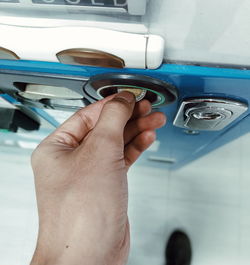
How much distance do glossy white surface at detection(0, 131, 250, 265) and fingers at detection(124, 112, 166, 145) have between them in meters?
0.70

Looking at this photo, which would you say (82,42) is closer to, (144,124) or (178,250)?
(144,124)

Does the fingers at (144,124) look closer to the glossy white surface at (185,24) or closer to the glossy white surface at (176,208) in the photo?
the glossy white surface at (185,24)

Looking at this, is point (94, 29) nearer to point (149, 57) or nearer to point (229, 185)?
point (149, 57)

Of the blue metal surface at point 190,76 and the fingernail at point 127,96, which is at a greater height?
the blue metal surface at point 190,76

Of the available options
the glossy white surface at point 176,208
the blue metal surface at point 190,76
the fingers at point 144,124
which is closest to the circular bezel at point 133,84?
the blue metal surface at point 190,76

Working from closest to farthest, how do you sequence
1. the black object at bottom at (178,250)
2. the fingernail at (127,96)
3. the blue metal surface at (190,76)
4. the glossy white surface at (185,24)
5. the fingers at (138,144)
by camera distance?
the glossy white surface at (185,24)
the blue metal surface at (190,76)
the fingernail at (127,96)
the fingers at (138,144)
the black object at bottom at (178,250)

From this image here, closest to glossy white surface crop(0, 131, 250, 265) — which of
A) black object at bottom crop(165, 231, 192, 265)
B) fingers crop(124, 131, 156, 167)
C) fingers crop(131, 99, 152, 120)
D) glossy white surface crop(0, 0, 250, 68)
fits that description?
black object at bottom crop(165, 231, 192, 265)

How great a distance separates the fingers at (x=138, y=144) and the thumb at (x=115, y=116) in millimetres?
235

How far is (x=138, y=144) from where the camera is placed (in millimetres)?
819

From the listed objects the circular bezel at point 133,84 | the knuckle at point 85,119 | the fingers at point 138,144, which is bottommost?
the fingers at point 138,144

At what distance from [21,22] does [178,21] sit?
0.19 metres

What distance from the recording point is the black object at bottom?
1385 mm

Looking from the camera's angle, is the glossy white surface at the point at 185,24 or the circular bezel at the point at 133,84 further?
the circular bezel at the point at 133,84

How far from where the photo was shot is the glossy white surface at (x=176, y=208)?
4.64 ft
